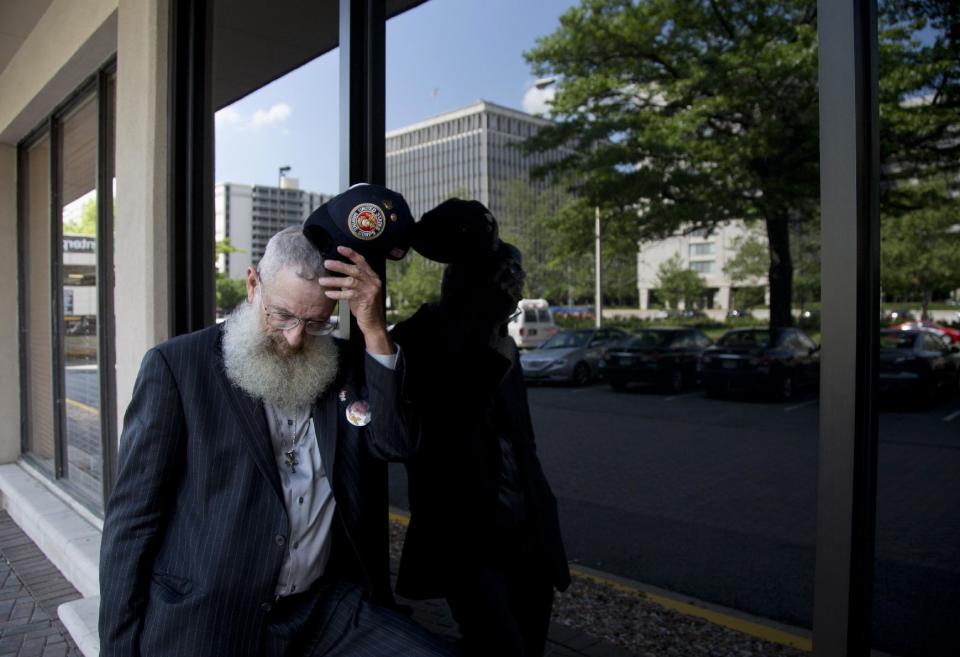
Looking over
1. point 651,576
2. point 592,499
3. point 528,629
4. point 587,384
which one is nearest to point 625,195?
point 587,384

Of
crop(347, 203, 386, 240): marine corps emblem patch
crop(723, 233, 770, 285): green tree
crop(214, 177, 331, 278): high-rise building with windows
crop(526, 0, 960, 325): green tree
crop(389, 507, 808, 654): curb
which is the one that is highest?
crop(526, 0, 960, 325): green tree

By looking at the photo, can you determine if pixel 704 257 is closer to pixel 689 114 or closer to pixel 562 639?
pixel 689 114

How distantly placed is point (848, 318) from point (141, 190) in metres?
2.95

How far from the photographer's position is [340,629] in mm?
1688

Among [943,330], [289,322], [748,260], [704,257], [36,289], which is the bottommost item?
[943,330]

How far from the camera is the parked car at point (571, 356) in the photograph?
15.4 meters

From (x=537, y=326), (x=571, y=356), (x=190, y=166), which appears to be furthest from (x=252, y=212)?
(x=537, y=326)

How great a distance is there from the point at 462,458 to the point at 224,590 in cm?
61

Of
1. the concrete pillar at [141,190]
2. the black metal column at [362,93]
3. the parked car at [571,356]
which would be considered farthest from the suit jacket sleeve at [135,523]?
the parked car at [571,356]

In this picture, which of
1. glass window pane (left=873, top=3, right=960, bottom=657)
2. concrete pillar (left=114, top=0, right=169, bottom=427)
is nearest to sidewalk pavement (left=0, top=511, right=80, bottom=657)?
concrete pillar (left=114, top=0, right=169, bottom=427)

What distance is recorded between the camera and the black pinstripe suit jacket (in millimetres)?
1581

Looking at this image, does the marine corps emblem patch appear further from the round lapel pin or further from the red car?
the red car

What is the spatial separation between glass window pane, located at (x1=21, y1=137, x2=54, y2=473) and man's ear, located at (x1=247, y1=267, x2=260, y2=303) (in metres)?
5.25

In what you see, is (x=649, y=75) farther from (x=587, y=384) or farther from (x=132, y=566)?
(x=132, y=566)
